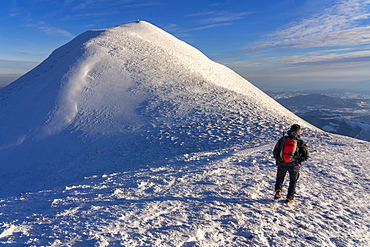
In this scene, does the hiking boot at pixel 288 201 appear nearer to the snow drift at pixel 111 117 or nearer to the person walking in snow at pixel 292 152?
the person walking in snow at pixel 292 152

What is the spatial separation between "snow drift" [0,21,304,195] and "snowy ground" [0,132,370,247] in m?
4.10

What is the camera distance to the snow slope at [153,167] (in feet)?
19.4

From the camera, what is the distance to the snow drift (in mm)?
14602

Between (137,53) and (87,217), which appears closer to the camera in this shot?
(87,217)

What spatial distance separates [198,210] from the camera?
675 cm

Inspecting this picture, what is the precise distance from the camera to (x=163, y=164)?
1180 cm

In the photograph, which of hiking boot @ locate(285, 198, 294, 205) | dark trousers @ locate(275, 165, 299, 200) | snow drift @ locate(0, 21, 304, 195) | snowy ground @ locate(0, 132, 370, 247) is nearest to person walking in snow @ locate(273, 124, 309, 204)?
dark trousers @ locate(275, 165, 299, 200)

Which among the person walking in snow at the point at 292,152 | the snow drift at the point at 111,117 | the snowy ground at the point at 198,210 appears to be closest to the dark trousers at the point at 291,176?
the person walking in snow at the point at 292,152

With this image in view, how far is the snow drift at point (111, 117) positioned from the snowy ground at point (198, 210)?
4.10 m

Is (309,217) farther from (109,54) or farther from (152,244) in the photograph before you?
(109,54)

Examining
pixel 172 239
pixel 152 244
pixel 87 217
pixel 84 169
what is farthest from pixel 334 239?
pixel 84 169

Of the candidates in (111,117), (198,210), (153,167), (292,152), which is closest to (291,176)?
(292,152)

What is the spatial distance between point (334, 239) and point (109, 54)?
108ft

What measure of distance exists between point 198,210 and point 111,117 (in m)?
15.3
